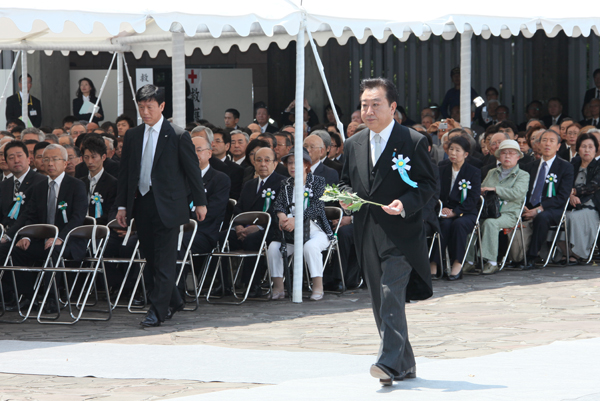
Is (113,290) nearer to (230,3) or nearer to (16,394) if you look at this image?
(230,3)

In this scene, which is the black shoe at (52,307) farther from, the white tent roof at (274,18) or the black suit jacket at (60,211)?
the white tent roof at (274,18)

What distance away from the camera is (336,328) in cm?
750

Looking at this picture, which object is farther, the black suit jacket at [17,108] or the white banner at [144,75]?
the white banner at [144,75]

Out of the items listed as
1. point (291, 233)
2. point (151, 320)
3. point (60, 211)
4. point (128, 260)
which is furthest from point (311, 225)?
point (60, 211)

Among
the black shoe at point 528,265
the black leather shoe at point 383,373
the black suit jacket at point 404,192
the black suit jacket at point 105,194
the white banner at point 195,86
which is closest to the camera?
the black leather shoe at point 383,373

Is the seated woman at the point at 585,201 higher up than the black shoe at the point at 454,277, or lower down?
higher up

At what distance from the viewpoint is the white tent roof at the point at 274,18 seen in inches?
313

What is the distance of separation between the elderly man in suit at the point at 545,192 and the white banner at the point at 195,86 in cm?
1130

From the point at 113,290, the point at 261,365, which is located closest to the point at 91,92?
the point at 113,290

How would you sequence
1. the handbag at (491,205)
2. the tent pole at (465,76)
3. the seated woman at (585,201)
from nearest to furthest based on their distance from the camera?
the handbag at (491,205), the seated woman at (585,201), the tent pole at (465,76)

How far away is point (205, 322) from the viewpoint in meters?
7.95

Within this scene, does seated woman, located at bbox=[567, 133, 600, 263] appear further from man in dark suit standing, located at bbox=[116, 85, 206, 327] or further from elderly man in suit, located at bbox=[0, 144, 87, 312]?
elderly man in suit, located at bbox=[0, 144, 87, 312]

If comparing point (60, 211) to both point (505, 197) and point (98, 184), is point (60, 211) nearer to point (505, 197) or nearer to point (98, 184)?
point (98, 184)

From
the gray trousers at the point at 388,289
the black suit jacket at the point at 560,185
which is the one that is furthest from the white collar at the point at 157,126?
the black suit jacket at the point at 560,185
